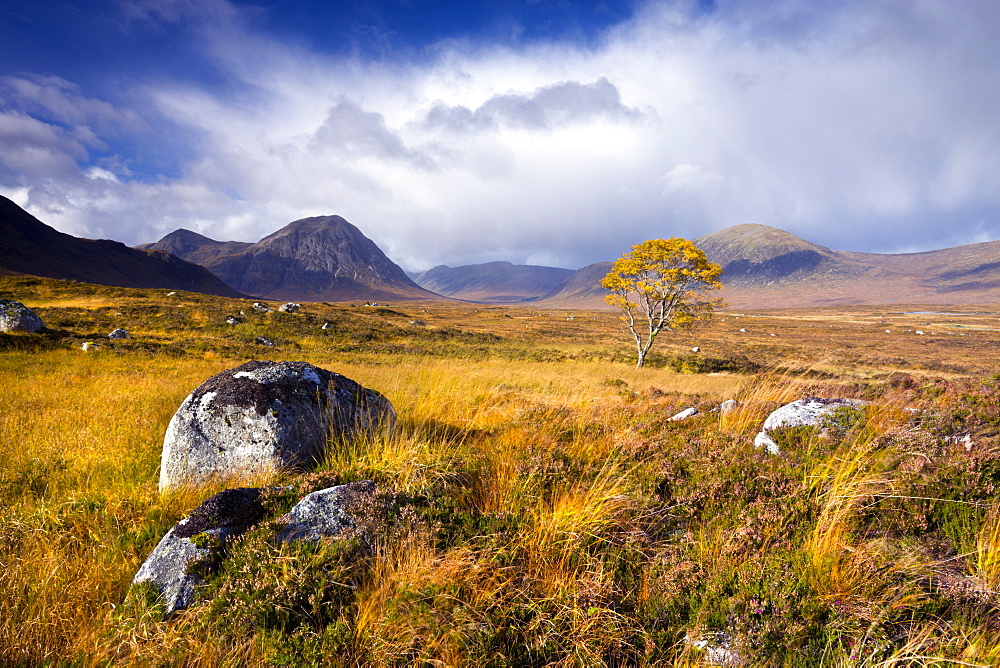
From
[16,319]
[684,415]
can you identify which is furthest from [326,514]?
[16,319]

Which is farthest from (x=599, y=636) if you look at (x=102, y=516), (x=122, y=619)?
(x=102, y=516)

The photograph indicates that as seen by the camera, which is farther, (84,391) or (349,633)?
(84,391)

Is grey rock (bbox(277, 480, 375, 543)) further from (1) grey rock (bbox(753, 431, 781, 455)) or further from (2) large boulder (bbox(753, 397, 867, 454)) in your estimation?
(2) large boulder (bbox(753, 397, 867, 454))

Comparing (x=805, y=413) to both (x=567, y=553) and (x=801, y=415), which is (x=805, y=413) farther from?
(x=567, y=553)

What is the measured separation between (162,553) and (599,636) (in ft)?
9.60

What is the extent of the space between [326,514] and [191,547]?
0.85 metres

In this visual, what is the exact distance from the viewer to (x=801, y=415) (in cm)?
480

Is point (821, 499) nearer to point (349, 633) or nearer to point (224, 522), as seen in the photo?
point (349, 633)

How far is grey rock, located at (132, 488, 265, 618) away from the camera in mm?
2467

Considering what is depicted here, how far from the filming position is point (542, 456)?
3.97 m

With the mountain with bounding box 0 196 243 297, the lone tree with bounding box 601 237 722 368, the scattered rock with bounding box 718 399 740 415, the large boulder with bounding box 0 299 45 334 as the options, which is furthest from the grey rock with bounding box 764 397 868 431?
the mountain with bounding box 0 196 243 297

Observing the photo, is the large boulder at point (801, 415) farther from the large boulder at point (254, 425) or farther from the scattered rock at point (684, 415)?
the large boulder at point (254, 425)

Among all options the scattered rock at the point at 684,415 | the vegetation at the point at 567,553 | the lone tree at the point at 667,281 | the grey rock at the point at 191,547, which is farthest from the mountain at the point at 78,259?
the scattered rock at the point at 684,415

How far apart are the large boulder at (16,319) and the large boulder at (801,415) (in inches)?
1215
